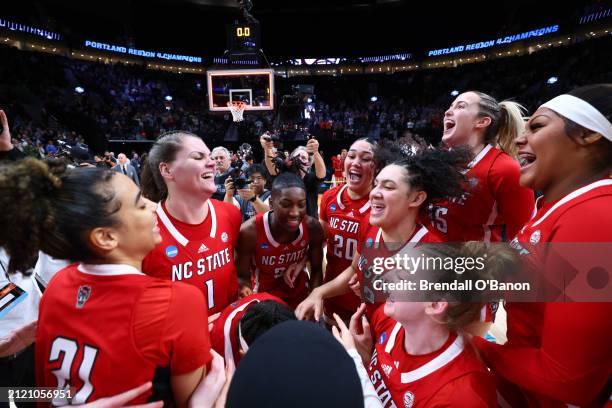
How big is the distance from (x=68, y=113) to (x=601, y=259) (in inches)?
808

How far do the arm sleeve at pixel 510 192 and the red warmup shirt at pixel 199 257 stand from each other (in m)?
1.91

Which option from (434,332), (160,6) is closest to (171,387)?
(434,332)

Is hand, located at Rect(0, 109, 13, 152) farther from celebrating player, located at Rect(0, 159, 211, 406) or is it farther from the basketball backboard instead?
the basketball backboard

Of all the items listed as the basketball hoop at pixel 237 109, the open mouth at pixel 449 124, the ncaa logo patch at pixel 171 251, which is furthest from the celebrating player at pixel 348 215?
the basketball hoop at pixel 237 109

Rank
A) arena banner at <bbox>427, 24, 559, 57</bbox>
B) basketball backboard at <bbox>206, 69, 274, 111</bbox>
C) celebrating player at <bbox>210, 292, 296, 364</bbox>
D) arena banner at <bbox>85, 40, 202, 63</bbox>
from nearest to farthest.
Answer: celebrating player at <bbox>210, 292, 296, 364</bbox>
basketball backboard at <bbox>206, 69, 274, 111</bbox>
arena banner at <bbox>427, 24, 559, 57</bbox>
arena banner at <bbox>85, 40, 202, 63</bbox>

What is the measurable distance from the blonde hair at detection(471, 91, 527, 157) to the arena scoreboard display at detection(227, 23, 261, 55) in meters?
11.2

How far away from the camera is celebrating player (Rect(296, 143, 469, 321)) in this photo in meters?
2.08

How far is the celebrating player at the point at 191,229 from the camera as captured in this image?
1984mm

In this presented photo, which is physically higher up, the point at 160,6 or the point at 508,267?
the point at 160,6

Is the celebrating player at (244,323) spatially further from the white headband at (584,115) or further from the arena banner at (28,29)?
the arena banner at (28,29)

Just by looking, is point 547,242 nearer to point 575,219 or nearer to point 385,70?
point 575,219

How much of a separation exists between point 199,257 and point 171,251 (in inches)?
6.3

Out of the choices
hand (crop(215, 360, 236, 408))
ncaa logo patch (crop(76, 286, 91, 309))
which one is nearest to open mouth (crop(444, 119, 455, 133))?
hand (crop(215, 360, 236, 408))

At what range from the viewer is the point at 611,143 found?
128 centimetres
